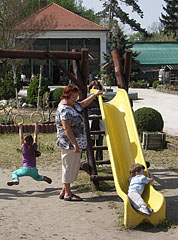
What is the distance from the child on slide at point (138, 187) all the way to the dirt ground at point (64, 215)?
22 centimetres

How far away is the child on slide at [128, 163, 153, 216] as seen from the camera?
5.16 m

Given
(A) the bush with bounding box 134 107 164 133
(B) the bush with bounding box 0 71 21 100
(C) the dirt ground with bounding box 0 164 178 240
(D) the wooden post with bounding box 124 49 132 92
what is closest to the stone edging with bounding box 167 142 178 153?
(A) the bush with bounding box 134 107 164 133

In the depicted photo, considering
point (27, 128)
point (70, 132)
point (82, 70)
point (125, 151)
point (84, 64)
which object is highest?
point (84, 64)

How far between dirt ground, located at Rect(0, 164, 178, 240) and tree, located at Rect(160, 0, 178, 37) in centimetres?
6315

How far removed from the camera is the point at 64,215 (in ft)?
18.3

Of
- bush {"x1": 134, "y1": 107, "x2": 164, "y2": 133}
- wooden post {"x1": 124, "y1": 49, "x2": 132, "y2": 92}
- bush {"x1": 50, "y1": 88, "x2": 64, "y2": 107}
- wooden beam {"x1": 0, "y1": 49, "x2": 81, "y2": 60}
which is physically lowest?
bush {"x1": 50, "y1": 88, "x2": 64, "y2": 107}

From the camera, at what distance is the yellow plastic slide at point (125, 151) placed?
514cm

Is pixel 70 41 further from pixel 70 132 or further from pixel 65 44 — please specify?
pixel 70 132

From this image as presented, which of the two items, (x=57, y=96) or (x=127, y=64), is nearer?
(x=127, y=64)

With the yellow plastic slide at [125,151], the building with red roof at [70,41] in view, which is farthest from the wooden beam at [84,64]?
the building with red roof at [70,41]

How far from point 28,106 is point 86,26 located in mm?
29200

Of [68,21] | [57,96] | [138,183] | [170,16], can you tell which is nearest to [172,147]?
[138,183]

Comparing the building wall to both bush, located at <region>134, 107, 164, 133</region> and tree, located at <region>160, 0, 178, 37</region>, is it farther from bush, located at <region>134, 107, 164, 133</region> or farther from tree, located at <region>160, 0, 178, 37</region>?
bush, located at <region>134, 107, 164, 133</region>

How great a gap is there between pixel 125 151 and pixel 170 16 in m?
64.3
